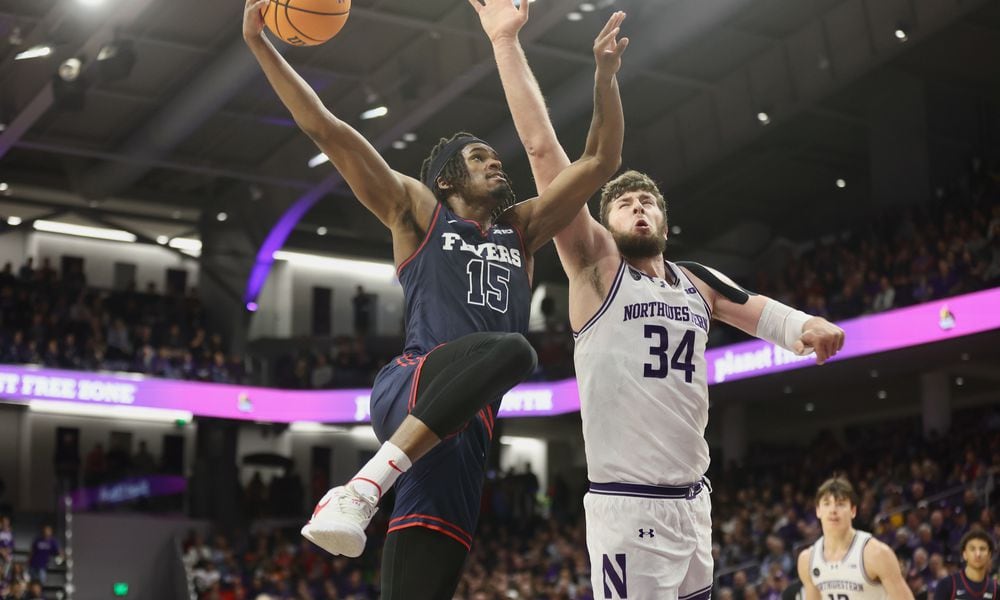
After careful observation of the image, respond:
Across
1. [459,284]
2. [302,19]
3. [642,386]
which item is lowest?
[642,386]

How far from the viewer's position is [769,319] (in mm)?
4949

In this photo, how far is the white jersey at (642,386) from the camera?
465 centimetres

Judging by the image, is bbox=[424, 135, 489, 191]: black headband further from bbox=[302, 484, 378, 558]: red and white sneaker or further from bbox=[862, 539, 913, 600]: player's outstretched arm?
bbox=[862, 539, 913, 600]: player's outstretched arm

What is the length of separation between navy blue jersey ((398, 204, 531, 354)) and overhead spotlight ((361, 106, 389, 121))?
18.7 m

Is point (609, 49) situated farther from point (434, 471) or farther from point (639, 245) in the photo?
point (434, 471)

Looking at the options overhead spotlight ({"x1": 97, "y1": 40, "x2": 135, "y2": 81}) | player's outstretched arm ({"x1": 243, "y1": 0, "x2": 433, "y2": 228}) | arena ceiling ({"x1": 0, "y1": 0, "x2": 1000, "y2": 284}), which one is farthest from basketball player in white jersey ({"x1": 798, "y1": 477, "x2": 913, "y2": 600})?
overhead spotlight ({"x1": 97, "y1": 40, "x2": 135, "y2": 81})

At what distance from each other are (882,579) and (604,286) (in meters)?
3.56

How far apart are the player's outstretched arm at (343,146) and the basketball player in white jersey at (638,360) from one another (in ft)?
2.15

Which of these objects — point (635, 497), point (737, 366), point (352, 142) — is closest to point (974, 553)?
point (635, 497)

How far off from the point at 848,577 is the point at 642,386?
11.4 feet

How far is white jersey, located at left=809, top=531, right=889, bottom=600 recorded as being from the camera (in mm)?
7422

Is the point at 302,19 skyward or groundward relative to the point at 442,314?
skyward

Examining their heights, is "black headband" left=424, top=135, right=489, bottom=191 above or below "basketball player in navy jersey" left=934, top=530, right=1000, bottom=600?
above

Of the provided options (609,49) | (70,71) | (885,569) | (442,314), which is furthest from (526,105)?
(70,71)
